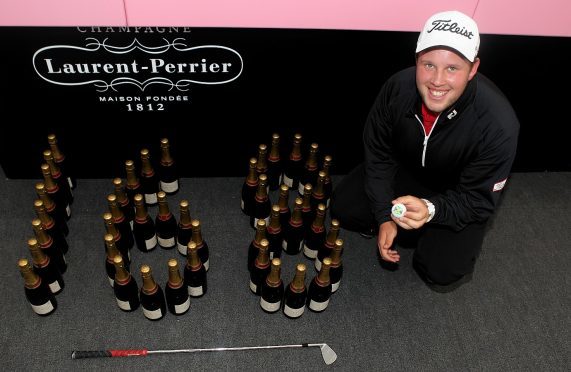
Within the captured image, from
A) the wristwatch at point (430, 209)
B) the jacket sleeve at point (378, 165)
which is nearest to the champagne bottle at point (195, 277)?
the jacket sleeve at point (378, 165)

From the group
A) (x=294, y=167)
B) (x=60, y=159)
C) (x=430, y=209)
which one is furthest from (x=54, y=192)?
(x=430, y=209)

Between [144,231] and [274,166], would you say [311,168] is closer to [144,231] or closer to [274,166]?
[274,166]

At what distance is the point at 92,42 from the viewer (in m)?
1.69

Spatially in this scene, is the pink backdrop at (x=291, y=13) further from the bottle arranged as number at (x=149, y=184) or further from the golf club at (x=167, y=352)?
the golf club at (x=167, y=352)

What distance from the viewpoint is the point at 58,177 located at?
6.06ft

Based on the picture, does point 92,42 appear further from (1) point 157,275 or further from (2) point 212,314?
(2) point 212,314

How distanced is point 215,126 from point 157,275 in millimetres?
615

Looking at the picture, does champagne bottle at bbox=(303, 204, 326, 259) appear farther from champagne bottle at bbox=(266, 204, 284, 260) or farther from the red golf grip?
the red golf grip

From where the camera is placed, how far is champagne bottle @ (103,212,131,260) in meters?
1.52

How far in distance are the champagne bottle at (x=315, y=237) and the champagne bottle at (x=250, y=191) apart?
252mm

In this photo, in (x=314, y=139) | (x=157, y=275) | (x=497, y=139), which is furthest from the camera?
(x=314, y=139)

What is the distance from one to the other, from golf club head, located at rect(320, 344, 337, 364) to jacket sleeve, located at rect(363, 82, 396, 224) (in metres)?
0.44

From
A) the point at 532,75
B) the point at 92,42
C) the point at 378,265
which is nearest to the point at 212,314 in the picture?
the point at 378,265

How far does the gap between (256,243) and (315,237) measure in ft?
0.80
